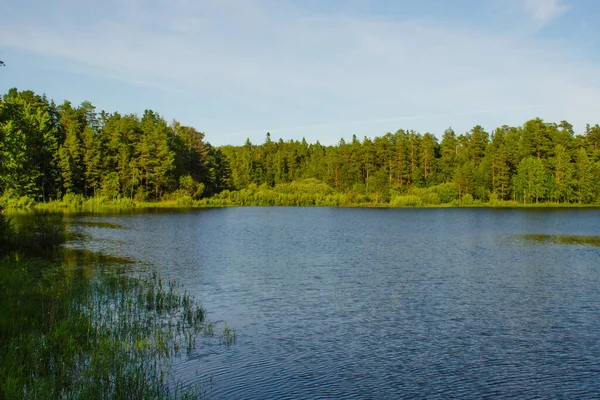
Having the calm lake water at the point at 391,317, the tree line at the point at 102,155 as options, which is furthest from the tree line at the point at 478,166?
the calm lake water at the point at 391,317

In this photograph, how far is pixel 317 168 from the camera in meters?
146

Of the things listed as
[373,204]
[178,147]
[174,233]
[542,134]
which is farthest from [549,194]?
[174,233]

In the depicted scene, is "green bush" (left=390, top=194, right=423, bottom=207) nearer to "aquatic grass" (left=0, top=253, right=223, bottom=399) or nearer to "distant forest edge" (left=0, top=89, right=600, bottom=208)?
"distant forest edge" (left=0, top=89, right=600, bottom=208)

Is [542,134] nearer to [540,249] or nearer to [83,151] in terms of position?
[540,249]

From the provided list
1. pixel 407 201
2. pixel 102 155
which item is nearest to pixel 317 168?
pixel 407 201

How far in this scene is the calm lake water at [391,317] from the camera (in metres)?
12.6

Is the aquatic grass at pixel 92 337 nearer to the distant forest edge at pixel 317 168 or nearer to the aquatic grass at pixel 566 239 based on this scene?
the aquatic grass at pixel 566 239

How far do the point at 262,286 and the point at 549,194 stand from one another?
338 feet

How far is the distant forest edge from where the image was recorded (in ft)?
306

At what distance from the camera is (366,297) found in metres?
21.7

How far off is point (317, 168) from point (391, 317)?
128 meters

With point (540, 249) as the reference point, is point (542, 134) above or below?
above

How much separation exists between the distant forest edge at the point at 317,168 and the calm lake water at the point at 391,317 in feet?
186

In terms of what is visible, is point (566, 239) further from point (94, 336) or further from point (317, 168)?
point (317, 168)
